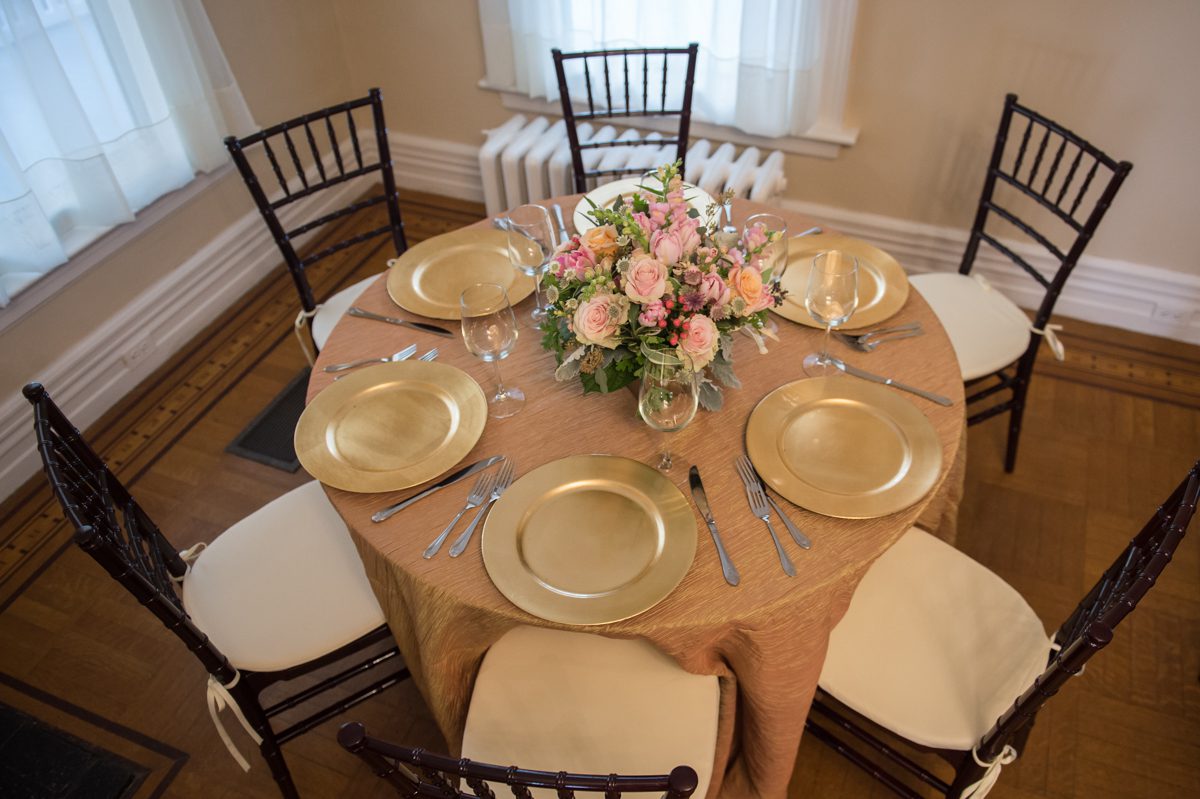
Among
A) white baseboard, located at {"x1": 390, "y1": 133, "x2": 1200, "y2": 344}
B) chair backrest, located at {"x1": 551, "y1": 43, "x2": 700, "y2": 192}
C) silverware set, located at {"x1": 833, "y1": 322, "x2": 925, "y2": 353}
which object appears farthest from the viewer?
white baseboard, located at {"x1": 390, "y1": 133, "x2": 1200, "y2": 344}

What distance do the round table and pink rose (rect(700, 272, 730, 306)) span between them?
12.4 inches

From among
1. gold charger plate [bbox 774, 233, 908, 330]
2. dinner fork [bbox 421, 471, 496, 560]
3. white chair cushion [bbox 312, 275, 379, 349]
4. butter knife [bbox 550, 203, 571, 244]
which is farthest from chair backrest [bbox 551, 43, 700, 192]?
dinner fork [bbox 421, 471, 496, 560]

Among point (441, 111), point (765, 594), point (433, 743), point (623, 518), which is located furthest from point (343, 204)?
point (765, 594)

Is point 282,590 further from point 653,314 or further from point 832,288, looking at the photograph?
point 832,288

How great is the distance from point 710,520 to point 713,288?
1.22 feet

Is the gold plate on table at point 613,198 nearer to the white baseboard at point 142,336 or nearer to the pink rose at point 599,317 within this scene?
the pink rose at point 599,317

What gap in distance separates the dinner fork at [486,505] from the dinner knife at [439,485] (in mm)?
28

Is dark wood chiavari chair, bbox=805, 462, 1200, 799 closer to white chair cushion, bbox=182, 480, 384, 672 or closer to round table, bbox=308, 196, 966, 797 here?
round table, bbox=308, 196, 966, 797

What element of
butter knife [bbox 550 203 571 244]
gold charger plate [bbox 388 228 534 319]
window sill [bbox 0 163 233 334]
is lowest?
window sill [bbox 0 163 233 334]

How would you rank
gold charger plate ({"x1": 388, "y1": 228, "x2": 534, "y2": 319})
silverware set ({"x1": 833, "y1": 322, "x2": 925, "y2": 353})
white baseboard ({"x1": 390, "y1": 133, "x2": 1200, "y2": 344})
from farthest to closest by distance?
white baseboard ({"x1": 390, "y1": 133, "x2": 1200, "y2": 344})
gold charger plate ({"x1": 388, "y1": 228, "x2": 534, "y2": 319})
silverware set ({"x1": 833, "y1": 322, "x2": 925, "y2": 353})

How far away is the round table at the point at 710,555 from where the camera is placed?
49.1 inches

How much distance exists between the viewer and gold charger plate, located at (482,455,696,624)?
1224 mm

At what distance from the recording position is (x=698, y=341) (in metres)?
1.19

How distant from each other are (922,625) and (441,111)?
260 cm
